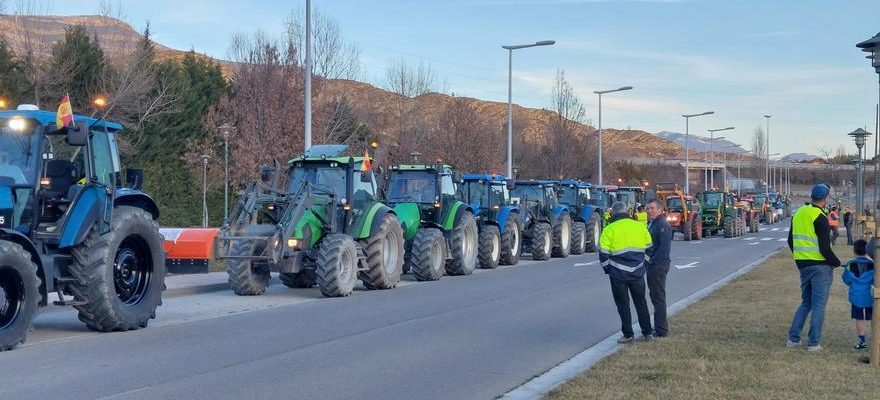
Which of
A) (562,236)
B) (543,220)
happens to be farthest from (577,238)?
(543,220)

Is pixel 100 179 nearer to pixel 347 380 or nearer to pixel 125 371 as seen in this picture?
pixel 125 371

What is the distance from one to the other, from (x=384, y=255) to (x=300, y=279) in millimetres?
1688

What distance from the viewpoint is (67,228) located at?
493 inches

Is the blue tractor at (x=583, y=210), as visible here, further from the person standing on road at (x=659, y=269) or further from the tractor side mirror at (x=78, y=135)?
the tractor side mirror at (x=78, y=135)

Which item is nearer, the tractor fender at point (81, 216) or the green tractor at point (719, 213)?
the tractor fender at point (81, 216)

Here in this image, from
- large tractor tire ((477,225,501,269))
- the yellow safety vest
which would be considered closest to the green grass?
the yellow safety vest

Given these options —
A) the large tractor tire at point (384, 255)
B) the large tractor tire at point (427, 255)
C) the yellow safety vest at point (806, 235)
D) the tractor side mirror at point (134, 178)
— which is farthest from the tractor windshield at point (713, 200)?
the tractor side mirror at point (134, 178)

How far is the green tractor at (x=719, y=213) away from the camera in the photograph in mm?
49447

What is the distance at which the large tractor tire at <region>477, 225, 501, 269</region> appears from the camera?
88.3 feet

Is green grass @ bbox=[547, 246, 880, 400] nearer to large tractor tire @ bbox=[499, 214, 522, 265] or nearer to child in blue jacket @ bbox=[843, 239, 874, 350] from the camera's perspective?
child in blue jacket @ bbox=[843, 239, 874, 350]

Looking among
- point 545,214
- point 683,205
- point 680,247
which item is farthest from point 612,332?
point 683,205

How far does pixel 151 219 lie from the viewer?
46.1 ft

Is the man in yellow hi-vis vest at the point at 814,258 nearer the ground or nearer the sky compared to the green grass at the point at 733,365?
nearer the sky

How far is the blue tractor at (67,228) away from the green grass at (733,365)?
19.7 feet
